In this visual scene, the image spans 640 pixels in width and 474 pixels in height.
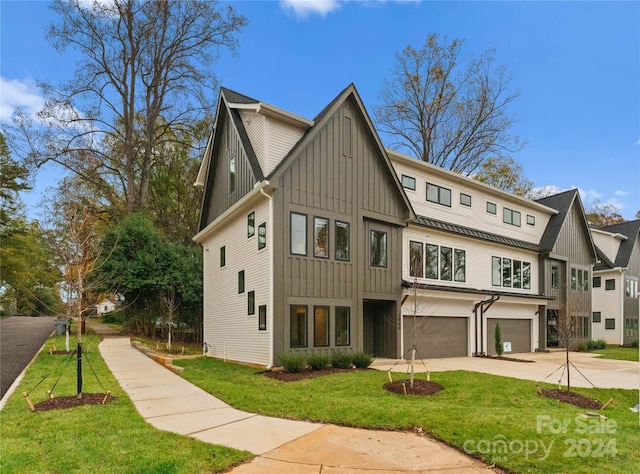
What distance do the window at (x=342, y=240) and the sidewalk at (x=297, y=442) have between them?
277 inches

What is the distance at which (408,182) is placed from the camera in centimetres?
1798

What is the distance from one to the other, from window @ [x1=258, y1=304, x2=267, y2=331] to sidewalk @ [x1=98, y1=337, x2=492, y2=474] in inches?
182

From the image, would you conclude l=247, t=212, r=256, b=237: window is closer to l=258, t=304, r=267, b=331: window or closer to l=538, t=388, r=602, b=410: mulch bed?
l=258, t=304, r=267, b=331: window

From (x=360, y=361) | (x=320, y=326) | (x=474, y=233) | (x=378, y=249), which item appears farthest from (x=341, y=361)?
(x=474, y=233)

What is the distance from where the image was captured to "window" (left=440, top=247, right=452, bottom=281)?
18600 mm

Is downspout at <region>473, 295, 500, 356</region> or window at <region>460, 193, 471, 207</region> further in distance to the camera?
window at <region>460, 193, 471, 207</region>

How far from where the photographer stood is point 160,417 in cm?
677

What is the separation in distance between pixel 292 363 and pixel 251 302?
3417mm

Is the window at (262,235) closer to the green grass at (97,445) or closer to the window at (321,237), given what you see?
the window at (321,237)

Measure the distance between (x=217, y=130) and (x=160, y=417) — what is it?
1329cm

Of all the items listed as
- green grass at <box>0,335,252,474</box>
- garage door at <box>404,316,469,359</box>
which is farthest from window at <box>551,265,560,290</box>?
green grass at <box>0,335,252,474</box>

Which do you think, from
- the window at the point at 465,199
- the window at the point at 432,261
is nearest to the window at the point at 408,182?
the window at the point at 432,261

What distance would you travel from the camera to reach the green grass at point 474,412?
4.92 m

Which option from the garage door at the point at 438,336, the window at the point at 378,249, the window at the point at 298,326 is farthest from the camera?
the garage door at the point at 438,336
